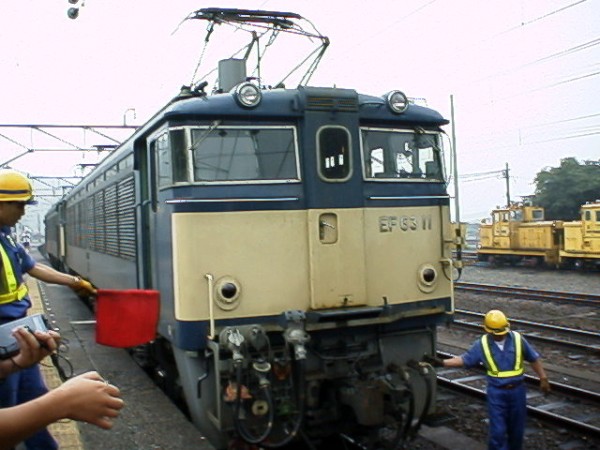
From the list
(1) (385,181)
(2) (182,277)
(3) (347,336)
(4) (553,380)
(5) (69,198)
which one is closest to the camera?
(2) (182,277)

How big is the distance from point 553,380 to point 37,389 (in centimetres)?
733

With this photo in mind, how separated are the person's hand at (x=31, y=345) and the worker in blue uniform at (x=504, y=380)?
4349mm

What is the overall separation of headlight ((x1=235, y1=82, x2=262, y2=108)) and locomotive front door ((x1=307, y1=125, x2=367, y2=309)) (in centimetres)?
69

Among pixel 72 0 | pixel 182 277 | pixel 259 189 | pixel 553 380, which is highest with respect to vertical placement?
pixel 72 0

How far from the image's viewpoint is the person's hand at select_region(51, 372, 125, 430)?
2.15 meters

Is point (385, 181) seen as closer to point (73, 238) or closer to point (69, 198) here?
point (73, 238)

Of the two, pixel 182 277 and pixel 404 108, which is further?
pixel 404 108

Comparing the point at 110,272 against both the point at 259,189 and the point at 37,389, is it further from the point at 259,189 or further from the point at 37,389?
the point at 37,389

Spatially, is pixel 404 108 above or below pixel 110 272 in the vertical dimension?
above

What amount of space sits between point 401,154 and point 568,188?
38.8 metres

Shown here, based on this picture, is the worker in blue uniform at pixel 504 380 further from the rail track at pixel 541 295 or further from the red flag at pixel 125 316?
the rail track at pixel 541 295

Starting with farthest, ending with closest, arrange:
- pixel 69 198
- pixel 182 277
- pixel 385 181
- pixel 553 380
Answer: pixel 69 198, pixel 553 380, pixel 385 181, pixel 182 277

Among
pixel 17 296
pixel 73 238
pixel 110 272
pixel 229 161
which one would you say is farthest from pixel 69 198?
pixel 17 296

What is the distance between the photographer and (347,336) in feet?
20.2
